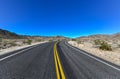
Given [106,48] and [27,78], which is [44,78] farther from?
[106,48]

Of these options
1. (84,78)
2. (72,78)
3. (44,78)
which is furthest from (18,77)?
(84,78)

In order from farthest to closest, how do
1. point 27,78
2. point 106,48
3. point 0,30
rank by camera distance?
point 0,30, point 106,48, point 27,78

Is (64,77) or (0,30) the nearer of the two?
(64,77)

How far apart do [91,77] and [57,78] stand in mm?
1683

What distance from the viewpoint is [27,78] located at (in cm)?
514

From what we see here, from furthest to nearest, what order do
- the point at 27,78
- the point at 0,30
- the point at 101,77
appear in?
the point at 0,30, the point at 101,77, the point at 27,78

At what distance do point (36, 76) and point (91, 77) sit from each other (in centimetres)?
269

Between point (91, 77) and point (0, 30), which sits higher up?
→ point (0, 30)

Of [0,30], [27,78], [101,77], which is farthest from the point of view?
[0,30]

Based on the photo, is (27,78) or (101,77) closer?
(27,78)

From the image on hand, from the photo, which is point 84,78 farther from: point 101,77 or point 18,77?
point 18,77

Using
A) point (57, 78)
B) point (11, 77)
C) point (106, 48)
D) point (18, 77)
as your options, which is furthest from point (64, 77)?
point (106, 48)

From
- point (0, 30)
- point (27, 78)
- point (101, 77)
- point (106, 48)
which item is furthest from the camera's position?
point (0, 30)

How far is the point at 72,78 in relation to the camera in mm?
5242
